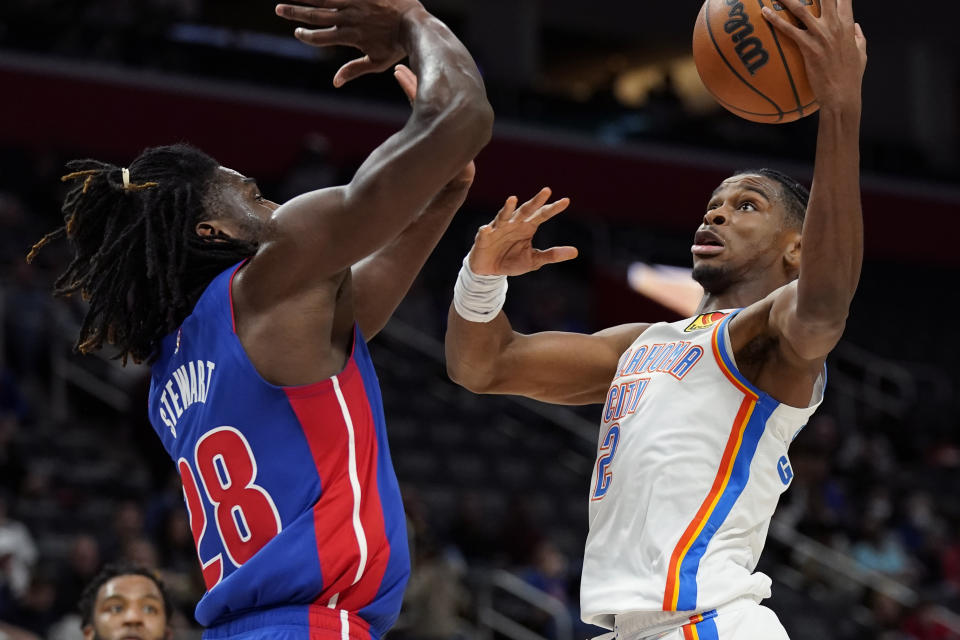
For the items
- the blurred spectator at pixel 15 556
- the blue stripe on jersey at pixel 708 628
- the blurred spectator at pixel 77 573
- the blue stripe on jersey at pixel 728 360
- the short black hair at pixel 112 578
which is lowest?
the blurred spectator at pixel 15 556

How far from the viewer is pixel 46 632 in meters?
7.61

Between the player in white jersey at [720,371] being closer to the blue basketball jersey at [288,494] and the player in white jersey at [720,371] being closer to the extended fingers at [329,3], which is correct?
the blue basketball jersey at [288,494]

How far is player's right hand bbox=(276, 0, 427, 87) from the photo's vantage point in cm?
300

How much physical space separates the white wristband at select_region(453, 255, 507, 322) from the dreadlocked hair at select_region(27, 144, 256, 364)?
102 cm

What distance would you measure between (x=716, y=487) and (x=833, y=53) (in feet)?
3.69

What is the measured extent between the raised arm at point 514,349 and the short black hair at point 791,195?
0.55m

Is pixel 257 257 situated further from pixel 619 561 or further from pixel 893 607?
pixel 893 607

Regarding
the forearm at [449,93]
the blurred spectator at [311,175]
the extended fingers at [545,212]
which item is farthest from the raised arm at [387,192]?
the blurred spectator at [311,175]

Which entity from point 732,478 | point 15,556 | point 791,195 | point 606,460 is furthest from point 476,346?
point 15,556

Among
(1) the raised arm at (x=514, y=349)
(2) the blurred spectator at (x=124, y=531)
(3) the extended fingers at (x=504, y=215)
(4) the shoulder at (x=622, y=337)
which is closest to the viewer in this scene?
(3) the extended fingers at (x=504, y=215)

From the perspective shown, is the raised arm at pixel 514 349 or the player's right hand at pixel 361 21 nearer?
the player's right hand at pixel 361 21

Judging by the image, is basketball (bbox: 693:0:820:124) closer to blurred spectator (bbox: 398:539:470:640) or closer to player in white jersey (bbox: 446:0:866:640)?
player in white jersey (bbox: 446:0:866:640)

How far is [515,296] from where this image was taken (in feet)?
53.8

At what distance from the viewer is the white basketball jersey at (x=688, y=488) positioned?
336cm
